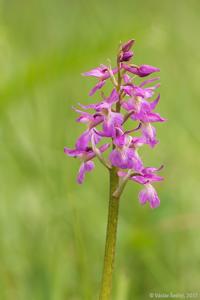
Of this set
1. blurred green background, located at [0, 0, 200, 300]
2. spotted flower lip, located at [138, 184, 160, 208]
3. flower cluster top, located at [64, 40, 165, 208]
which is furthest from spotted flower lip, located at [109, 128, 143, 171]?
blurred green background, located at [0, 0, 200, 300]

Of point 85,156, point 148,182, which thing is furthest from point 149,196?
point 85,156

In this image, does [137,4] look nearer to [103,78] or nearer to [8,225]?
[8,225]

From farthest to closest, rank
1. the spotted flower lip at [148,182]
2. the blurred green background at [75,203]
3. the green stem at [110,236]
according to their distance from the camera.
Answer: the blurred green background at [75,203]
the spotted flower lip at [148,182]
the green stem at [110,236]

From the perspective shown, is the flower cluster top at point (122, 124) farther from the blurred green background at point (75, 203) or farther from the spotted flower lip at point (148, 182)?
the blurred green background at point (75, 203)

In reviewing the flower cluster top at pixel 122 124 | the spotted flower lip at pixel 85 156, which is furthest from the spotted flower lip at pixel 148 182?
the spotted flower lip at pixel 85 156

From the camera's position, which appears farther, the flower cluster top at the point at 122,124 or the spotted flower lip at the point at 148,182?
the spotted flower lip at the point at 148,182

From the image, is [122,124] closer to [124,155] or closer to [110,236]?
[124,155]
